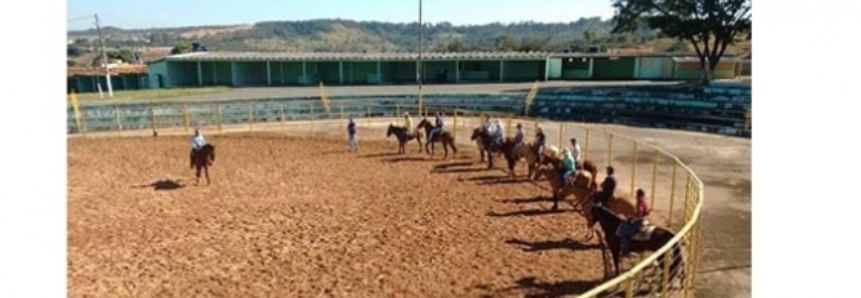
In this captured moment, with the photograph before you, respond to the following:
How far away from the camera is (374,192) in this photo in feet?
55.3

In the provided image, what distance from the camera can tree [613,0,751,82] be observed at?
42.6m

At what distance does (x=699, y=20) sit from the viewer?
43188mm

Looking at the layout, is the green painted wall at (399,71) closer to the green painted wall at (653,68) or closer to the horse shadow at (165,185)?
the green painted wall at (653,68)

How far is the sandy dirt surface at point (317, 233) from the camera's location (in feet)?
33.9

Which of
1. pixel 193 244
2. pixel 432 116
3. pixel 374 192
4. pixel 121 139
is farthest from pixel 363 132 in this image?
pixel 193 244

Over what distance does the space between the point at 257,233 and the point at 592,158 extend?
13655 mm

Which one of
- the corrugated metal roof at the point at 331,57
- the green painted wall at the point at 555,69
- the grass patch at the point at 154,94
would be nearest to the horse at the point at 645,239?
the grass patch at the point at 154,94

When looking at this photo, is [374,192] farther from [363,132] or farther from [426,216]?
[363,132]

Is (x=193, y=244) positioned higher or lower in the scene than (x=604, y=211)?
lower

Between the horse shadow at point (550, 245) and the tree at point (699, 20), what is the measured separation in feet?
117

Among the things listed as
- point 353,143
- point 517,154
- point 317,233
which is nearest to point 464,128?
point 353,143

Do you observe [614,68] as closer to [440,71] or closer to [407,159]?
[440,71]

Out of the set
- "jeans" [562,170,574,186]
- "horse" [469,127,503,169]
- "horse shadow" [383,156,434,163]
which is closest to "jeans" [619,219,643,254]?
"jeans" [562,170,574,186]

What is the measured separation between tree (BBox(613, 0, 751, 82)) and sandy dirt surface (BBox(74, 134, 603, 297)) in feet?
97.6
